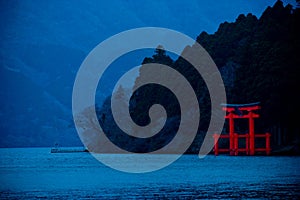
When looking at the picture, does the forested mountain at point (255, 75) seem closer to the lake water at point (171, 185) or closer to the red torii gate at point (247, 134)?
the red torii gate at point (247, 134)

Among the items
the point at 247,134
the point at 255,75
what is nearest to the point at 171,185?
the point at 247,134

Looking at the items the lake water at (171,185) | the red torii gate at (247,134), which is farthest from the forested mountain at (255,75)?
the lake water at (171,185)

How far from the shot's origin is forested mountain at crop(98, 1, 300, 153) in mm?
51219

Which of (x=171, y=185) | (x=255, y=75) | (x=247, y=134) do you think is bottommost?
(x=171, y=185)

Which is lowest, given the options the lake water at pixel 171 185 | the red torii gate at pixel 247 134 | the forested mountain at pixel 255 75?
the lake water at pixel 171 185

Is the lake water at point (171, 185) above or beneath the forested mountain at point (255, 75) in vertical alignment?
beneath

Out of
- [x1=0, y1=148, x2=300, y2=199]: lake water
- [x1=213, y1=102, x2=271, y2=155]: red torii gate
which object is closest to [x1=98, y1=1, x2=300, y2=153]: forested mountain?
[x1=213, y1=102, x2=271, y2=155]: red torii gate

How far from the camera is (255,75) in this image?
5581 cm

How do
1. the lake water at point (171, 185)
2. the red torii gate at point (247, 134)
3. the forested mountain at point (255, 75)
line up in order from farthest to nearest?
the forested mountain at point (255, 75) < the red torii gate at point (247, 134) < the lake water at point (171, 185)

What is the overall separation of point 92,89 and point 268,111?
7890 centimetres

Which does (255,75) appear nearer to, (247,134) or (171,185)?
(247,134)

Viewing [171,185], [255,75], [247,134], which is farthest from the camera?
[255,75]

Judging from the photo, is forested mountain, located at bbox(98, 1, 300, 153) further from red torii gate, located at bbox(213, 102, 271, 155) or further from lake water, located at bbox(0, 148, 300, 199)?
lake water, located at bbox(0, 148, 300, 199)

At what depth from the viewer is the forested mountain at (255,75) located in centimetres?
5122
